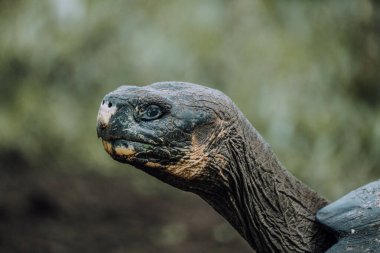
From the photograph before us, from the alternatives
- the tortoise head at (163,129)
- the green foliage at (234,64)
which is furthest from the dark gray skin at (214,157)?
the green foliage at (234,64)

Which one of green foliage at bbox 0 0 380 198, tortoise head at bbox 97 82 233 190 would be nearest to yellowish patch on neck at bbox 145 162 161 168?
tortoise head at bbox 97 82 233 190

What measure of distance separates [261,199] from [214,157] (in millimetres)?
319

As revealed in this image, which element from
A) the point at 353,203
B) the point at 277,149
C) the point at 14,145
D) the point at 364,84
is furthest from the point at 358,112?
the point at 14,145

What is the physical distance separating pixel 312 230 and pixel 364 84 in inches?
175

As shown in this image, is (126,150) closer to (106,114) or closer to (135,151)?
(135,151)

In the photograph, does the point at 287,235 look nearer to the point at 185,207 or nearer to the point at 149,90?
the point at 149,90

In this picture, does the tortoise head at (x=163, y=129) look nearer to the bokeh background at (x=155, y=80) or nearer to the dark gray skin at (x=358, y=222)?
the dark gray skin at (x=358, y=222)

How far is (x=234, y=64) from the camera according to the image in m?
8.58

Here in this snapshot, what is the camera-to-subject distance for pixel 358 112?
7.60 meters

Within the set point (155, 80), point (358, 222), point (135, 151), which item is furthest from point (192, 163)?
point (155, 80)

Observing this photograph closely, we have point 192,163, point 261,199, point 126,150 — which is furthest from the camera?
point 261,199

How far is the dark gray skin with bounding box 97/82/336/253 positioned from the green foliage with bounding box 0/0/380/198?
3919mm

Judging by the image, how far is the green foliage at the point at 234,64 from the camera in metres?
7.52

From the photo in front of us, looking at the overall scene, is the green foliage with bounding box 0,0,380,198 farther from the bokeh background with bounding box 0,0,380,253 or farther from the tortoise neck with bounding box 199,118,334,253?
the tortoise neck with bounding box 199,118,334,253
